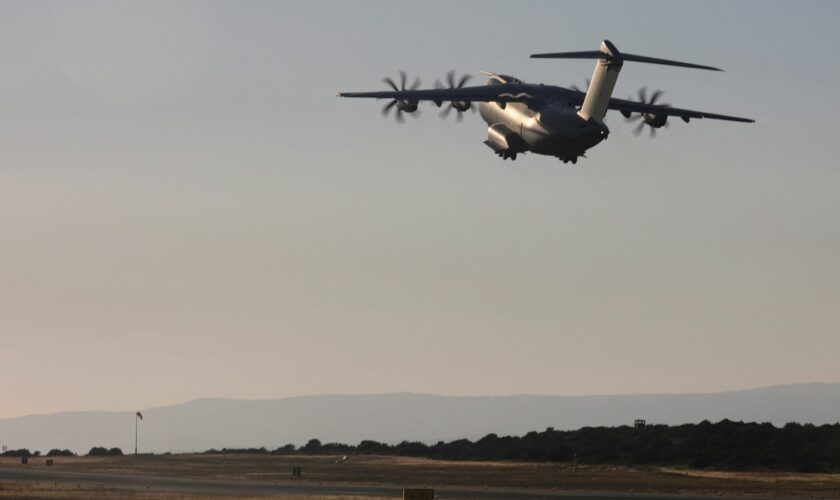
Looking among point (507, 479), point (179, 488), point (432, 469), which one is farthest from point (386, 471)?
point (179, 488)

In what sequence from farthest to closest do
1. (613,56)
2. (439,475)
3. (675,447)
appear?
(675,447)
(439,475)
(613,56)

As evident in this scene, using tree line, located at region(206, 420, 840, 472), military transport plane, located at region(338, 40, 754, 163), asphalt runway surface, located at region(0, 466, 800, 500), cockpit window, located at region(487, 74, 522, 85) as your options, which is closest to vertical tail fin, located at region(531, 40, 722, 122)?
military transport plane, located at region(338, 40, 754, 163)

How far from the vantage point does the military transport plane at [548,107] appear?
8431 centimetres

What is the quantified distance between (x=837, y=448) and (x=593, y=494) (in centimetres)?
3508

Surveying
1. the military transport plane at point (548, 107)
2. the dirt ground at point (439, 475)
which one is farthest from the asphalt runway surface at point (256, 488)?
the military transport plane at point (548, 107)

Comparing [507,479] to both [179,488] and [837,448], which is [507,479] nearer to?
[179,488]

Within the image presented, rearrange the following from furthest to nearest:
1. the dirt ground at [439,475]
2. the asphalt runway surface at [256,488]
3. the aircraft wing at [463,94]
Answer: the aircraft wing at [463,94] → the dirt ground at [439,475] → the asphalt runway surface at [256,488]


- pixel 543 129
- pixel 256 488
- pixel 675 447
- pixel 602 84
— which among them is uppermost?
pixel 602 84

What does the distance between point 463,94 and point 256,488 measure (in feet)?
88.2

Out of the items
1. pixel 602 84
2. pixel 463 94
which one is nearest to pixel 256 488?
pixel 463 94

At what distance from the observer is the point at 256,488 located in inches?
3570

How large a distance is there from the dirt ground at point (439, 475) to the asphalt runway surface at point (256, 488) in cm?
300

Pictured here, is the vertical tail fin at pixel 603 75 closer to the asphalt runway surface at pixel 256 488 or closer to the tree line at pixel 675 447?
the asphalt runway surface at pixel 256 488

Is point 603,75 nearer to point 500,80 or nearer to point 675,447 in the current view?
point 500,80
